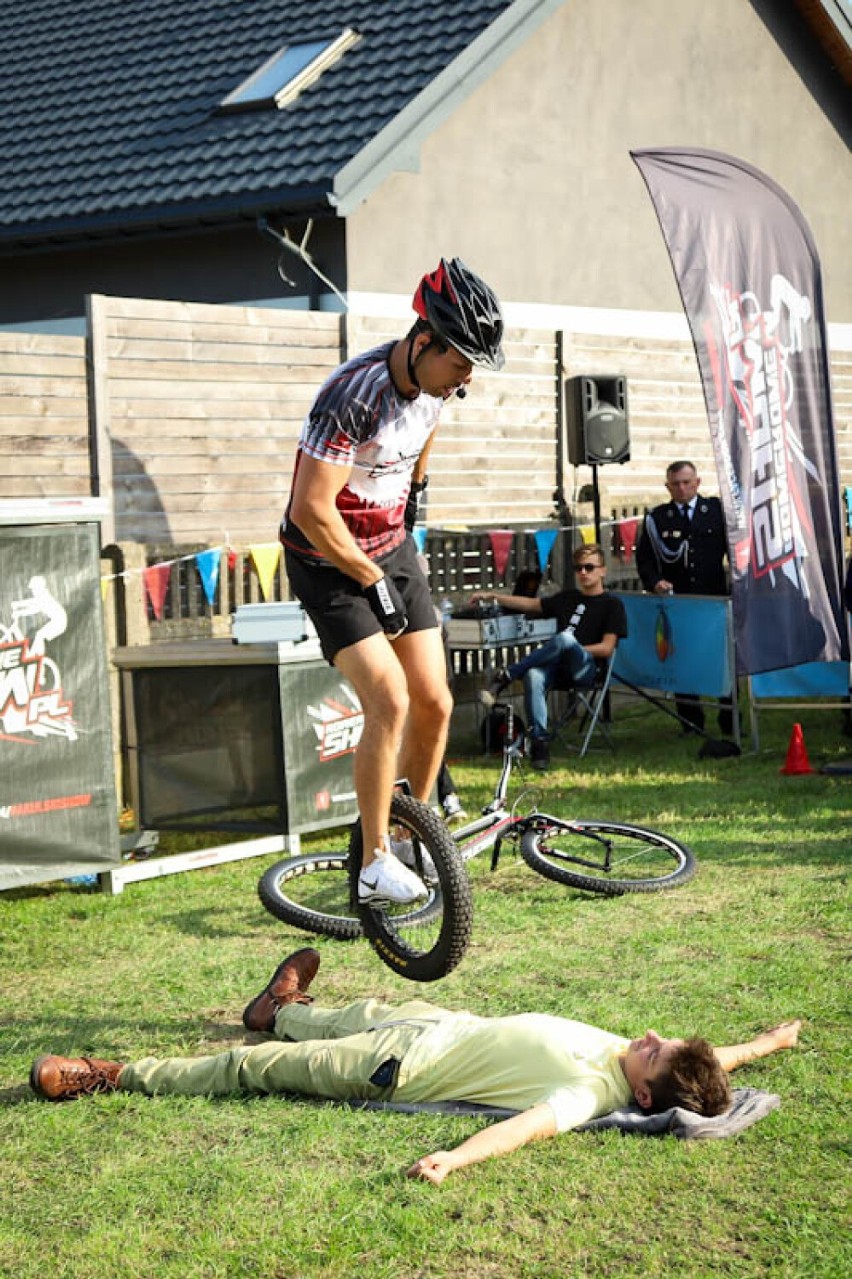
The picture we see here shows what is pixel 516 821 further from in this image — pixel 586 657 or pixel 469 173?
pixel 469 173

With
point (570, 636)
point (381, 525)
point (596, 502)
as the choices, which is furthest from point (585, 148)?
point (381, 525)

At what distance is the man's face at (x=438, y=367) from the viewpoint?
5332 mm

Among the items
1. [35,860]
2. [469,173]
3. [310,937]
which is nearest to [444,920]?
[310,937]

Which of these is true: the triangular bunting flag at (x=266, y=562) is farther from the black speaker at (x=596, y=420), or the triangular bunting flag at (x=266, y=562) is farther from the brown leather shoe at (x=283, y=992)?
the brown leather shoe at (x=283, y=992)

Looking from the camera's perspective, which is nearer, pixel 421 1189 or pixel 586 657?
pixel 421 1189

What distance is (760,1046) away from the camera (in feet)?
Answer: 17.1

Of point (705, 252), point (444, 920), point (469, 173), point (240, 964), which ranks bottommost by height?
point (240, 964)

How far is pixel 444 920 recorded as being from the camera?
5.45 meters

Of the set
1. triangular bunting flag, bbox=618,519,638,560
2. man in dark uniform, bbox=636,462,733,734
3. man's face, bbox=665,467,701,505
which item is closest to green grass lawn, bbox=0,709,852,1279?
man in dark uniform, bbox=636,462,733,734

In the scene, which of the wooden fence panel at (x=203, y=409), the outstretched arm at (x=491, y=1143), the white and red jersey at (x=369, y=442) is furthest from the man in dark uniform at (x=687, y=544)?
the outstretched arm at (x=491, y=1143)

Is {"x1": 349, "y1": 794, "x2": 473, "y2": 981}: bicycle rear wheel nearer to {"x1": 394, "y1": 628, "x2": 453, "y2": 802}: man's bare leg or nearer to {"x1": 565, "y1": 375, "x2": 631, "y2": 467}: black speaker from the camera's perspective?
{"x1": 394, "y1": 628, "x2": 453, "y2": 802}: man's bare leg

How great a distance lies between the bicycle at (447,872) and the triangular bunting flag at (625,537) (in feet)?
19.8

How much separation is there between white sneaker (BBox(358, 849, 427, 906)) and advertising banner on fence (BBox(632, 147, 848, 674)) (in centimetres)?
516

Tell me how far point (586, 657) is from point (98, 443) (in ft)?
11.6
